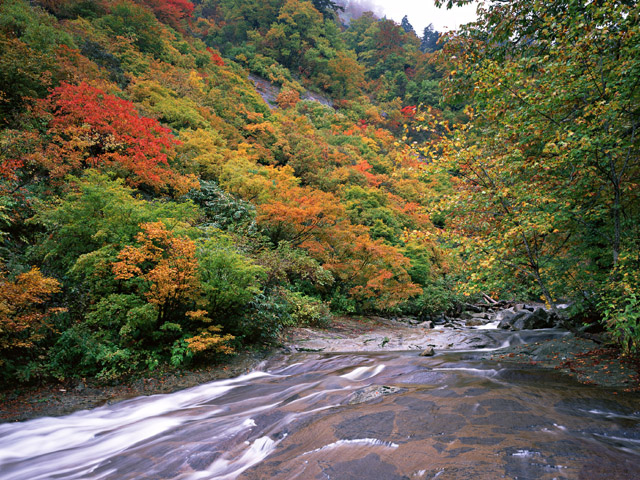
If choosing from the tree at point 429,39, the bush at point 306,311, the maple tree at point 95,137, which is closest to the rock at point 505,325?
the bush at point 306,311

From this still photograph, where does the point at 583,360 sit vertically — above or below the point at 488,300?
above

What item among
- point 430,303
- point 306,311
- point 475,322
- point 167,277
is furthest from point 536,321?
point 167,277

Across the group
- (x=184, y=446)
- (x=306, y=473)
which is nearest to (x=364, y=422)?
(x=306, y=473)

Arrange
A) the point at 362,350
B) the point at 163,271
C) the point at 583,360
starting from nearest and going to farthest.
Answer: the point at 163,271 → the point at 583,360 → the point at 362,350

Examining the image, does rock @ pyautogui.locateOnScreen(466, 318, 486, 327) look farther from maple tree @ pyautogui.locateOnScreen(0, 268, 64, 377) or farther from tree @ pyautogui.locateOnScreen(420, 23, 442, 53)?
tree @ pyautogui.locateOnScreen(420, 23, 442, 53)

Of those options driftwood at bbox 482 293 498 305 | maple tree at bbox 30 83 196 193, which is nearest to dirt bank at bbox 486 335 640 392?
maple tree at bbox 30 83 196 193

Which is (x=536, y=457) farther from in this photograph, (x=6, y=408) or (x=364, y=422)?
(x=6, y=408)

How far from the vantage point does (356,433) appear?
3.46m

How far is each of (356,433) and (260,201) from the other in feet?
36.9

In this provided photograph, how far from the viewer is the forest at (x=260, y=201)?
468cm

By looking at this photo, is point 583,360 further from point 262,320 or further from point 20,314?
point 20,314

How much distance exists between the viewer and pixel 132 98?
48.3ft

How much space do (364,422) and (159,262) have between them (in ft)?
15.3

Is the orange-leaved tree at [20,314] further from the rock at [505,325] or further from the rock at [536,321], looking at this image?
the rock at [505,325]
